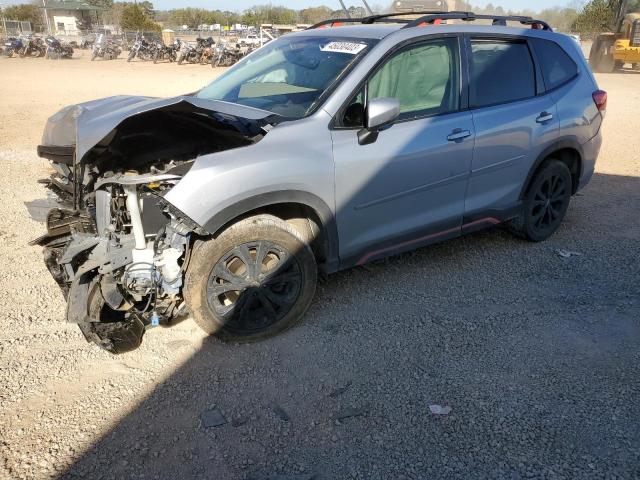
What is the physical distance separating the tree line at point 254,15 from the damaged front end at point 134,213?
22180 millimetres

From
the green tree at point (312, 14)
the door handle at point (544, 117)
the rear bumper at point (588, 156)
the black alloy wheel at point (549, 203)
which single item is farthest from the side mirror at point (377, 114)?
the green tree at point (312, 14)

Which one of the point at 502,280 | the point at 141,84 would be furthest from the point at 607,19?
the point at 502,280

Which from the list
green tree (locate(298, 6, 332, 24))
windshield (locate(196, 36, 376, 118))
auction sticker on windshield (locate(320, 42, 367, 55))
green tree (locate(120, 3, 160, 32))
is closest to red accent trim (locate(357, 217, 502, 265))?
windshield (locate(196, 36, 376, 118))

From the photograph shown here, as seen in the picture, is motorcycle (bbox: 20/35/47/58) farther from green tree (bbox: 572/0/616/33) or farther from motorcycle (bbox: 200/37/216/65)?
green tree (bbox: 572/0/616/33)

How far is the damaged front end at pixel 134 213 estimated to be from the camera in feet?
10.0

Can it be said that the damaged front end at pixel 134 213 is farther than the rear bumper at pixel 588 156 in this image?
No

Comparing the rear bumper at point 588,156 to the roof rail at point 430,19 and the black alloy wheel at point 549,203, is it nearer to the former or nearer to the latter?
the black alloy wheel at point 549,203

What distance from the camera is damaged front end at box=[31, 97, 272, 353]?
306 cm

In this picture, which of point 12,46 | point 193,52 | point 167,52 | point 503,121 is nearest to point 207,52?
point 193,52

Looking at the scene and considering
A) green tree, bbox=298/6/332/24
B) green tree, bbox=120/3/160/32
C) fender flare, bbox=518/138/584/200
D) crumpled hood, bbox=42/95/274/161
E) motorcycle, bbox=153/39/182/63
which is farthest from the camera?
green tree, bbox=298/6/332/24

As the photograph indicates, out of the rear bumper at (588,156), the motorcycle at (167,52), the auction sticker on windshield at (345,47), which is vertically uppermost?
the auction sticker on windshield at (345,47)

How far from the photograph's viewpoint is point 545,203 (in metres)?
4.91

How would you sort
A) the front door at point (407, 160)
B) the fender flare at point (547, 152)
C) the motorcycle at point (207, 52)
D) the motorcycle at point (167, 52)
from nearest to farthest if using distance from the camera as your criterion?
the front door at point (407, 160) → the fender flare at point (547, 152) → the motorcycle at point (207, 52) → the motorcycle at point (167, 52)

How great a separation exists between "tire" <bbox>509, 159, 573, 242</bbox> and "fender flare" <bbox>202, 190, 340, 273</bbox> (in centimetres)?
213
